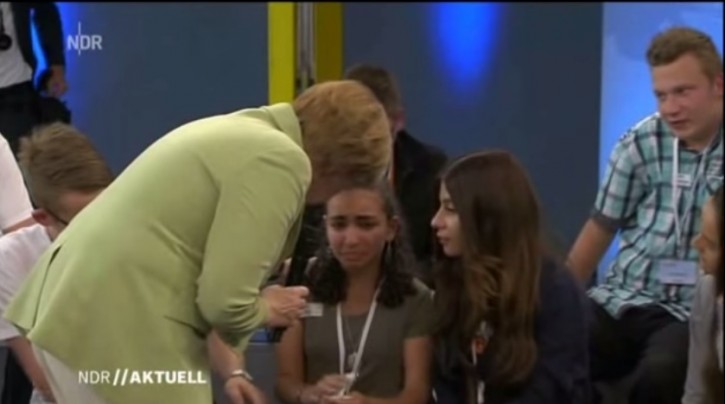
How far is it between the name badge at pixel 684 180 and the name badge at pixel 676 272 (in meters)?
0.21

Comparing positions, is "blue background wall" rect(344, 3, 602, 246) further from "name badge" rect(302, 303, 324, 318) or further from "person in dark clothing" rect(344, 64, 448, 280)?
"name badge" rect(302, 303, 324, 318)

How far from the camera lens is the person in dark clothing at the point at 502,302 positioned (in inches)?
131

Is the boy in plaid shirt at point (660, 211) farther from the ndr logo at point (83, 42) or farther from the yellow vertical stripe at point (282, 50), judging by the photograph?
the ndr logo at point (83, 42)

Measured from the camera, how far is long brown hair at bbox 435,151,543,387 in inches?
131

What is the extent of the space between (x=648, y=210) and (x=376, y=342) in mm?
900

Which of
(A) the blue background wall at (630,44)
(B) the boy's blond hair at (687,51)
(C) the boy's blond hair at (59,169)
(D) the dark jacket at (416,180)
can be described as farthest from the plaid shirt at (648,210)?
(A) the blue background wall at (630,44)

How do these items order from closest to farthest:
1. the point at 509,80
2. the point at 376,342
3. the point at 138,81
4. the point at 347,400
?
the point at 347,400 < the point at 376,342 < the point at 138,81 < the point at 509,80

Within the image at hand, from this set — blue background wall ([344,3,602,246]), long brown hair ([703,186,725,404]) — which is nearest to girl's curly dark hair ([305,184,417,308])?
long brown hair ([703,186,725,404])

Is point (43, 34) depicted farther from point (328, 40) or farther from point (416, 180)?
point (328, 40)

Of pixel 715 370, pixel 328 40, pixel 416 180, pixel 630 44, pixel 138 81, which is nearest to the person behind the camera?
pixel 715 370

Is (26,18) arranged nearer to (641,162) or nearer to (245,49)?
(245,49)

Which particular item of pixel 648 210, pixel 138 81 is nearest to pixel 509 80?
pixel 648 210

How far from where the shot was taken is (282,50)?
15.5 ft

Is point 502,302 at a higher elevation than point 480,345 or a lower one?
higher
